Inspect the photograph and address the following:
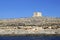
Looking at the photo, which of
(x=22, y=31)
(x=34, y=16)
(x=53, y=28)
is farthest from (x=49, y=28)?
(x=34, y=16)

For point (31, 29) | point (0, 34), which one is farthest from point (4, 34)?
point (31, 29)

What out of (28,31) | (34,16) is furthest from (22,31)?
(34,16)

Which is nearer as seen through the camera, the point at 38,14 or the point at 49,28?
the point at 49,28

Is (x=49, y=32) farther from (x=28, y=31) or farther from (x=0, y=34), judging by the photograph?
(x=0, y=34)

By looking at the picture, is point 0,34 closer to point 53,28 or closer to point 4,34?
point 4,34

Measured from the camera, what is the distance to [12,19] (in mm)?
158250

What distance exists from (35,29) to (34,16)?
4680cm

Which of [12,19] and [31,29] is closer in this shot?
[31,29]

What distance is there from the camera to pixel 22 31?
107 m

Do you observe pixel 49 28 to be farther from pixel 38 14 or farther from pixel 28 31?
pixel 38 14

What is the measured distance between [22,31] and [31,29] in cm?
321

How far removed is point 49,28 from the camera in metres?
108

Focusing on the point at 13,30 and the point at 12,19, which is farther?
the point at 12,19

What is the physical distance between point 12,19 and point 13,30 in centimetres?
5216
